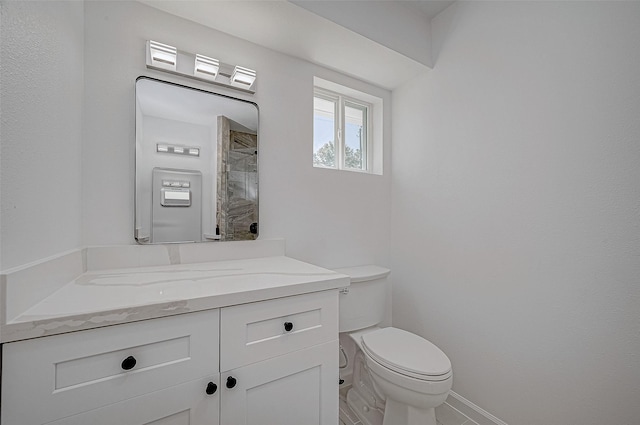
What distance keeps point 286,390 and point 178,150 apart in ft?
3.83

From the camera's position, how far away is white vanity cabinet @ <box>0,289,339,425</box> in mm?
585

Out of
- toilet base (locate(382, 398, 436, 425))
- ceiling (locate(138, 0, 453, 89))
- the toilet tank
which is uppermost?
ceiling (locate(138, 0, 453, 89))

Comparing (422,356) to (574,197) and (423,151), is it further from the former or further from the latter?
(423,151)

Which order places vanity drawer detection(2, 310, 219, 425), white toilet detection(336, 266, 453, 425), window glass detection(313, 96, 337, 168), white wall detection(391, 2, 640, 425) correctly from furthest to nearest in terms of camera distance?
window glass detection(313, 96, 337, 168) → white toilet detection(336, 266, 453, 425) → white wall detection(391, 2, 640, 425) → vanity drawer detection(2, 310, 219, 425)

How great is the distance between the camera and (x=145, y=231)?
3.85 ft

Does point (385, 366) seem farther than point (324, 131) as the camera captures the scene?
No

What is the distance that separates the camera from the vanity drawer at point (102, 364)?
0.56 meters

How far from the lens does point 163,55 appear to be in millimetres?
1201

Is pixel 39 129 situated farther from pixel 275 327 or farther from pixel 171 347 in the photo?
pixel 275 327

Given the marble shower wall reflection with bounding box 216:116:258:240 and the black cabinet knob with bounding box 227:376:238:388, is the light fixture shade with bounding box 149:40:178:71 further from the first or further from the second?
the black cabinet knob with bounding box 227:376:238:388

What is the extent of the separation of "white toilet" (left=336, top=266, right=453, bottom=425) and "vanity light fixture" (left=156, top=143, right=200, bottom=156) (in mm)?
1144

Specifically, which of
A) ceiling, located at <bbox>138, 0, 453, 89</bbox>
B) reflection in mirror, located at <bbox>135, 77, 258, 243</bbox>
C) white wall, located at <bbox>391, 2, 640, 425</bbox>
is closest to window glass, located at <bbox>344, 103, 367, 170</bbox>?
ceiling, located at <bbox>138, 0, 453, 89</bbox>

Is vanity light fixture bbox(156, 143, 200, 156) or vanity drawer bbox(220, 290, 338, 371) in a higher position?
vanity light fixture bbox(156, 143, 200, 156)

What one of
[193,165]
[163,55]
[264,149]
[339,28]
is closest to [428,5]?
[339,28]
